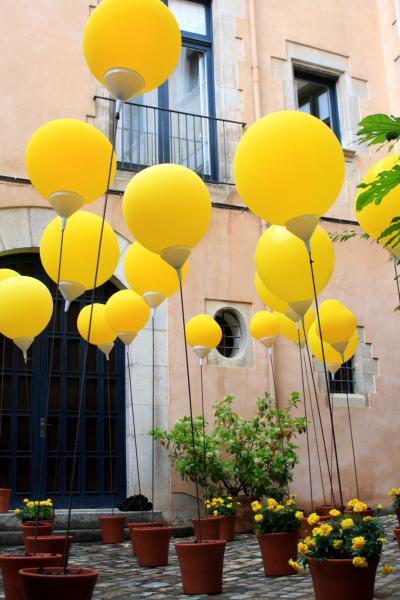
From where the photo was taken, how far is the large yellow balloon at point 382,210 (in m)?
4.05

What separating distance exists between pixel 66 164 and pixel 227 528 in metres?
4.30

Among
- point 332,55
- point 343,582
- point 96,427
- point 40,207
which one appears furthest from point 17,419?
point 332,55

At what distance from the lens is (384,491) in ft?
29.3

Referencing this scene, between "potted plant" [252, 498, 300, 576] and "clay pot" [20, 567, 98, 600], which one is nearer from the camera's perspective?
"clay pot" [20, 567, 98, 600]

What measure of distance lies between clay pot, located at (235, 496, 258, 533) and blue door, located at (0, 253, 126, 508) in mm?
1381

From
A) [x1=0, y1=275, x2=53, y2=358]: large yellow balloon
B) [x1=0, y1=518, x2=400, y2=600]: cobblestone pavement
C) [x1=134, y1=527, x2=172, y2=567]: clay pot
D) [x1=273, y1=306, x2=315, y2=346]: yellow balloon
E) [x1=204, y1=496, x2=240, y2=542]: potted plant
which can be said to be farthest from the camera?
[x1=204, y1=496, x2=240, y2=542]: potted plant

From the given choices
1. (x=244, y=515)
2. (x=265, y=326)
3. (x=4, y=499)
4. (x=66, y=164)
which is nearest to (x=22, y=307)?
(x=66, y=164)

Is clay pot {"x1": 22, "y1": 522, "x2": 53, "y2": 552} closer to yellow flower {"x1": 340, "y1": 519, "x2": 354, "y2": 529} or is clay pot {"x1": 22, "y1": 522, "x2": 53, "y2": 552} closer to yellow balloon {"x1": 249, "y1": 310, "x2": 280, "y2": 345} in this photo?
yellow balloon {"x1": 249, "y1": 310, "x2": 280, "y2": 345}

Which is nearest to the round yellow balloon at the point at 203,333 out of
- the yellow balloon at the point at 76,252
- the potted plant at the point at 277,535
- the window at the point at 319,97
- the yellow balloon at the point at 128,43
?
the yellow balloon at the point at 76,252

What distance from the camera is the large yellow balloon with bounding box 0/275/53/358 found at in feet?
16.0

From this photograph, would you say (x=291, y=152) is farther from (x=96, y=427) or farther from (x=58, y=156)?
(x=96, y=427)

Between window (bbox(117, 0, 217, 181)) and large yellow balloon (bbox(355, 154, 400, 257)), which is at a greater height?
window (bbox(117, 0, 217, 181))

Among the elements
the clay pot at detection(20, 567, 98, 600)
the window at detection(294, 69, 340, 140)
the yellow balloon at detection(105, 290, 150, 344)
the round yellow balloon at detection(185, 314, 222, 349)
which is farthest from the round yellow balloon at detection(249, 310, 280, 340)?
the window at detection(294, 69, 340, 140)

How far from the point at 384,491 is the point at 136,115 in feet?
19.5
